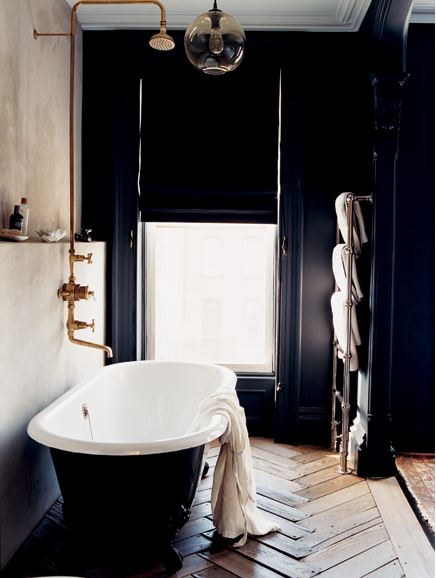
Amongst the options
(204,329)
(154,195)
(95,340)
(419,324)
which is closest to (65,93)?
(154,195)

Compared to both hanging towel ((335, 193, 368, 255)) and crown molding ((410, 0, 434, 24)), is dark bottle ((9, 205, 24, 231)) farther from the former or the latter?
crown molding ((410, 0, 434, 24))

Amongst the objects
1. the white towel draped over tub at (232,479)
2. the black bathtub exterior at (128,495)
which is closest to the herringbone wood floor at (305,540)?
the white towel draped over tub at (232,479)

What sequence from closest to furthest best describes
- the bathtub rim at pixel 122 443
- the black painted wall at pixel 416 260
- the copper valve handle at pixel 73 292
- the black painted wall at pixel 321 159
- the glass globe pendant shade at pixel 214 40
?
the bathtub rim at pixel 122 443 < the glass globe pendant shade at pixel 214 40 < the copper valve handle at pixel 73 292 < the black painted wall at pixel 416 260 < the black painted wall at pixel 321 159

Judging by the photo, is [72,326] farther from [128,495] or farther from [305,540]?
Answer: [305,540]

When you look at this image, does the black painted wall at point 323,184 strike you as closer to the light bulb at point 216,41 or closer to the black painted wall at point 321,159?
the black painted wall at point 321,159

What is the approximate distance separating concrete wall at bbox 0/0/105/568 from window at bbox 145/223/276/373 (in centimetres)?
63

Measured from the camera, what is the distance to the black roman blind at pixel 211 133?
3.50 m

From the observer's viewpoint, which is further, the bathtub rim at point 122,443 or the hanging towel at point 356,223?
the hanging towel at point 356,223

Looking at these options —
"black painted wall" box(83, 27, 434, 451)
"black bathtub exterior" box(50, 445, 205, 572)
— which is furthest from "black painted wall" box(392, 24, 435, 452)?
"black bathtub exterior" box(50, 445, 205, 572)

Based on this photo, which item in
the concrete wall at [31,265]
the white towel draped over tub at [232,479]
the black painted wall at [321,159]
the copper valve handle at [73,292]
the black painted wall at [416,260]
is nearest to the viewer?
the concrete wall at [31,265]

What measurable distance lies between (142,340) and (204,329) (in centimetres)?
41

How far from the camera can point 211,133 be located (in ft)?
11.5

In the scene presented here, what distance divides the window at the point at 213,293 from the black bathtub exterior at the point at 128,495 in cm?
164

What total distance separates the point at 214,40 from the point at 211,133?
142 cm
